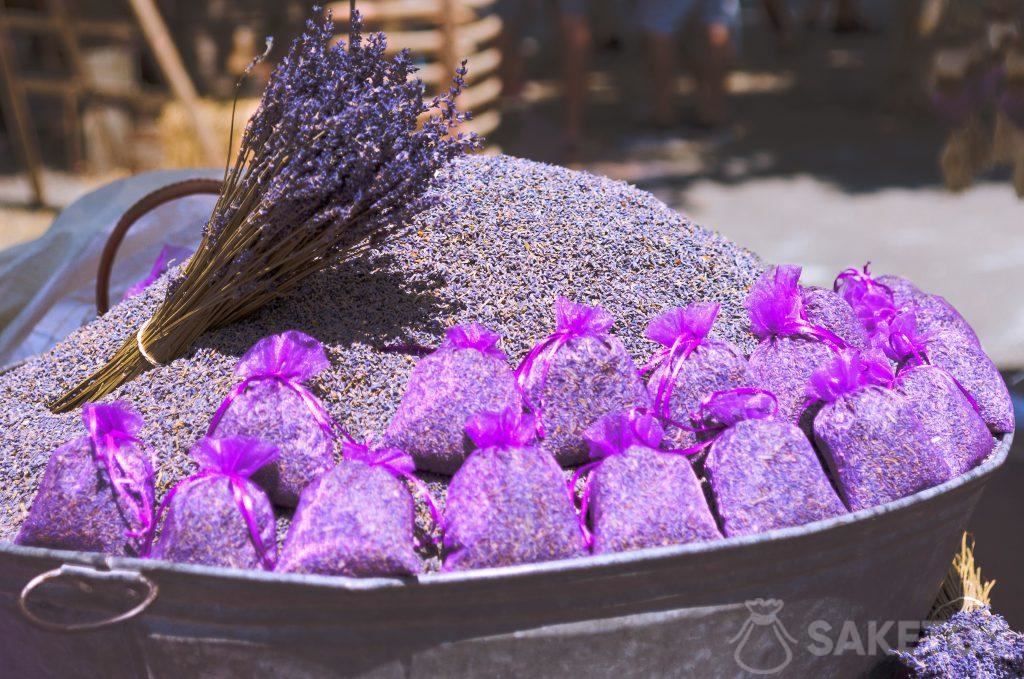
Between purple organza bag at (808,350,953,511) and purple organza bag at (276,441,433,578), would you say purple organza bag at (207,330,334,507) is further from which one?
purple organza bag at (808,350,953,511)

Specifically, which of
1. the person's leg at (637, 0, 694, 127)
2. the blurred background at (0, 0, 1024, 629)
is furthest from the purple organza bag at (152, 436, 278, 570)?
the person's leg at (637, 0, 694, 127)

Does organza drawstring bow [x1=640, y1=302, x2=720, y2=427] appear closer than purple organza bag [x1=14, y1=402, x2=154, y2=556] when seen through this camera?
No

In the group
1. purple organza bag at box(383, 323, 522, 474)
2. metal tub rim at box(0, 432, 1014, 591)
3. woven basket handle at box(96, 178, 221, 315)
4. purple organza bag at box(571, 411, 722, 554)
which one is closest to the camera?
metal tub rim at box(0, 432, 1014, 591)

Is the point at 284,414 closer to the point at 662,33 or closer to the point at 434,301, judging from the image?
the point at 434,301

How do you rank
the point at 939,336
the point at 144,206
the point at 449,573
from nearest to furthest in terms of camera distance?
the point at 449,573, the point at 939,336, the point at 144,206

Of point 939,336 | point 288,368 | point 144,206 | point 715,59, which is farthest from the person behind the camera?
point 715,59

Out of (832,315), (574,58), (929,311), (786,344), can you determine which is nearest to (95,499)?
(786,344)
